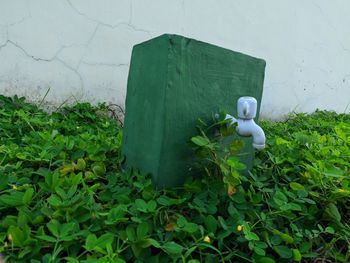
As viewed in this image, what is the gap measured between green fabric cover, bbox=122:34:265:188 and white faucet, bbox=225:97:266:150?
0.22ft

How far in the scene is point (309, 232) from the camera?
32.9 inches

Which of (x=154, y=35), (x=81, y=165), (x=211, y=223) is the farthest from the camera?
(x=154, y=35)

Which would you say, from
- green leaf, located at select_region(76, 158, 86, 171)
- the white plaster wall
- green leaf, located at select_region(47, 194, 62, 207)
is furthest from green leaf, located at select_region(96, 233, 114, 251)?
the white plaster wall

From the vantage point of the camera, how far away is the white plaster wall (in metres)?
2.02

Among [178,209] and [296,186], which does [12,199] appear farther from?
[296,186]

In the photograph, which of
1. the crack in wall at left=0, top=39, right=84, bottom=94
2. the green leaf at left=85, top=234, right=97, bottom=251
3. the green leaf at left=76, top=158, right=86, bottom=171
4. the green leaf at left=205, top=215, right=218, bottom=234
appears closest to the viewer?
the green leaf at left=85, top=234, right=97, bottom=251

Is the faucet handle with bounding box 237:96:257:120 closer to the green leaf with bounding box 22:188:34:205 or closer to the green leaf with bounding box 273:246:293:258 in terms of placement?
the green leaf with bounding box 273:246:293:258

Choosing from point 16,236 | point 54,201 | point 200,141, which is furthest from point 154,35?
point 16,236

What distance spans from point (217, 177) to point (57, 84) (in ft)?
4.87

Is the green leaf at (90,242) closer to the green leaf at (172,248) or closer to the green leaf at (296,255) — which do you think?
the green leaf at (172,248)

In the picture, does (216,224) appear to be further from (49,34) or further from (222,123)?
(49,34)

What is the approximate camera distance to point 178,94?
2.92 feet

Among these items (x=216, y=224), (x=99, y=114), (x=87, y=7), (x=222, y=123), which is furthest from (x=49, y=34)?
(x=216, y=224)

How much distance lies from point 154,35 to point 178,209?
168 centimetres
